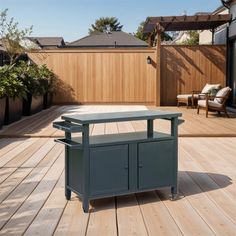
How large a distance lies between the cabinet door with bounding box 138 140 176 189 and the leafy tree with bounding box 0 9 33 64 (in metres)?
11.5

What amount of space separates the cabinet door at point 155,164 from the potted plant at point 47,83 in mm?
8836

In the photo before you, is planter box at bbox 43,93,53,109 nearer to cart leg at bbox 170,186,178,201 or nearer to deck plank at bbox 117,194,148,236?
deck plank at bbox 117,194,148,236

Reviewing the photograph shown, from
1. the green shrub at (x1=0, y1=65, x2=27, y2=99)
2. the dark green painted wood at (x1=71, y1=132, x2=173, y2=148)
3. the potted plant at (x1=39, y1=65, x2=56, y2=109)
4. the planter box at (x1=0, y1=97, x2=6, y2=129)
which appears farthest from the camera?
the potted plant at (x1=39, y1=65, x2=56, y2=109)

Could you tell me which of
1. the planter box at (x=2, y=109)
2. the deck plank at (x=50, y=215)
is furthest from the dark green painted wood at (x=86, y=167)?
the planter box at (x=2, y=109)

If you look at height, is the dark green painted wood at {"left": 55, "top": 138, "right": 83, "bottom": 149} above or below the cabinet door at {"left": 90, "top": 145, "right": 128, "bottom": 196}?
above

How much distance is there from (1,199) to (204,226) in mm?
1821

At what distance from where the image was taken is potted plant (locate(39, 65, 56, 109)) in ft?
42.7

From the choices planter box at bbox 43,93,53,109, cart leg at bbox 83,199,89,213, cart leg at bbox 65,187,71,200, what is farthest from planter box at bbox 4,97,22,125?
cart leg at bbox 83,199,89,213

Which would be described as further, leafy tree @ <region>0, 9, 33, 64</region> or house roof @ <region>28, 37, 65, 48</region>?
house roof @ <region>28, 37, 65, 48</region>

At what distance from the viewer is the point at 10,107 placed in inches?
370

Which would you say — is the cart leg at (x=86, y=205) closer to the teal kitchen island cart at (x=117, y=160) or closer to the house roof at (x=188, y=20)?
the teal kitchen island cart at (x=117, y=160)

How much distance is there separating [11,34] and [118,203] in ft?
39.3

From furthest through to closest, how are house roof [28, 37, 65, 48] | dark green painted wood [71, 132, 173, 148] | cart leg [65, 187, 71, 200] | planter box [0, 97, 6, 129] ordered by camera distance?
1. house roof [28, 37, 65, 48]
2. planter box [0, 97, 6, 129]
3. cart leg [65, 187, 71, 200]
4. dark green painted wood [71, 132, 173, 148]

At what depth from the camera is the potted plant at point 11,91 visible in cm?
902
